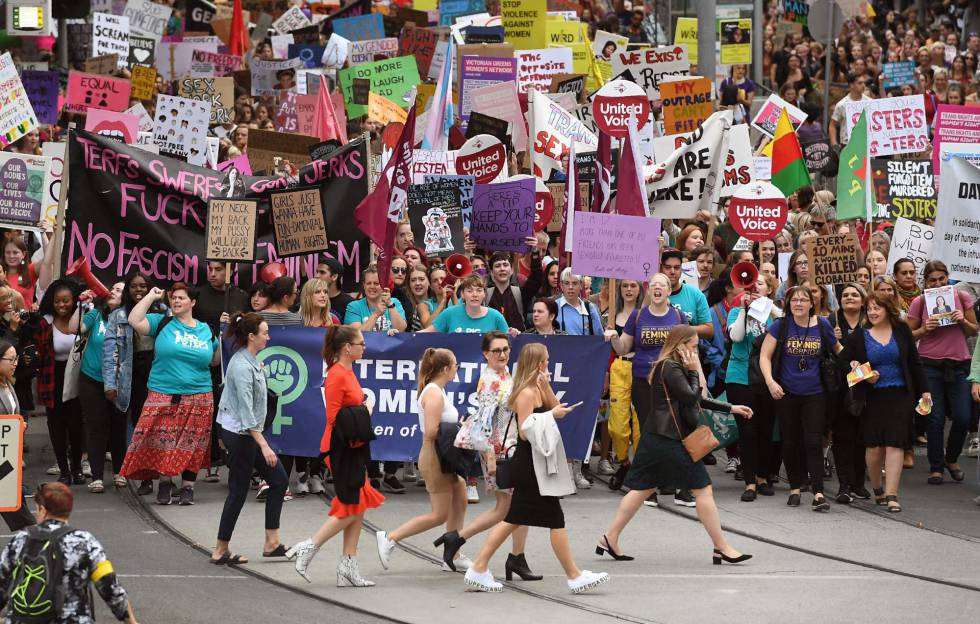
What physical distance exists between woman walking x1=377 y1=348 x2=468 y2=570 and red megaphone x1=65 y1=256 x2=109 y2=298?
3.89 metres

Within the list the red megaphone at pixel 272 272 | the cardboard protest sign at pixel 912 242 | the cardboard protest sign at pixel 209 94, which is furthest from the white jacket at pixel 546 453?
the cardboard protest sign at pixel 209 94

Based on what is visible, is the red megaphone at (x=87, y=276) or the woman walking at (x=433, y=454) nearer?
the woman walking at (x=433, y=454)

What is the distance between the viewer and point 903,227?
53.2 feet

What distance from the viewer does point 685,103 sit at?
20328 mm

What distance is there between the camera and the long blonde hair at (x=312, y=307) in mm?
Answer: 13328

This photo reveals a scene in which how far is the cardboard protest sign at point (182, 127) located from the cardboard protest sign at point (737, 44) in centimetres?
1217

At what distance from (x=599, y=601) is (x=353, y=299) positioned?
5.17 metres

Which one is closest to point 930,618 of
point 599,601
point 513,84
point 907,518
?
point 599,601

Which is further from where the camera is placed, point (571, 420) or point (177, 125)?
point (177, 125)

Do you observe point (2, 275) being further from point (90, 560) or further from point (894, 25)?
point (894, 25)

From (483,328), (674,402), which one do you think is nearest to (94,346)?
(483,328)

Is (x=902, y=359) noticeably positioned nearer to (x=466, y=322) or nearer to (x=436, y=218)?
(x=466, y=322)

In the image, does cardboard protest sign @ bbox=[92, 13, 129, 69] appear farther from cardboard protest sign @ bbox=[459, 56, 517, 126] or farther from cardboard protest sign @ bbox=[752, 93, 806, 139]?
cardboard protest sign @ bbox=[752, 93, 806, 139]

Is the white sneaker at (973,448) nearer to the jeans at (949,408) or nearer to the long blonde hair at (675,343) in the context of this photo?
the jeans at (949,408)
